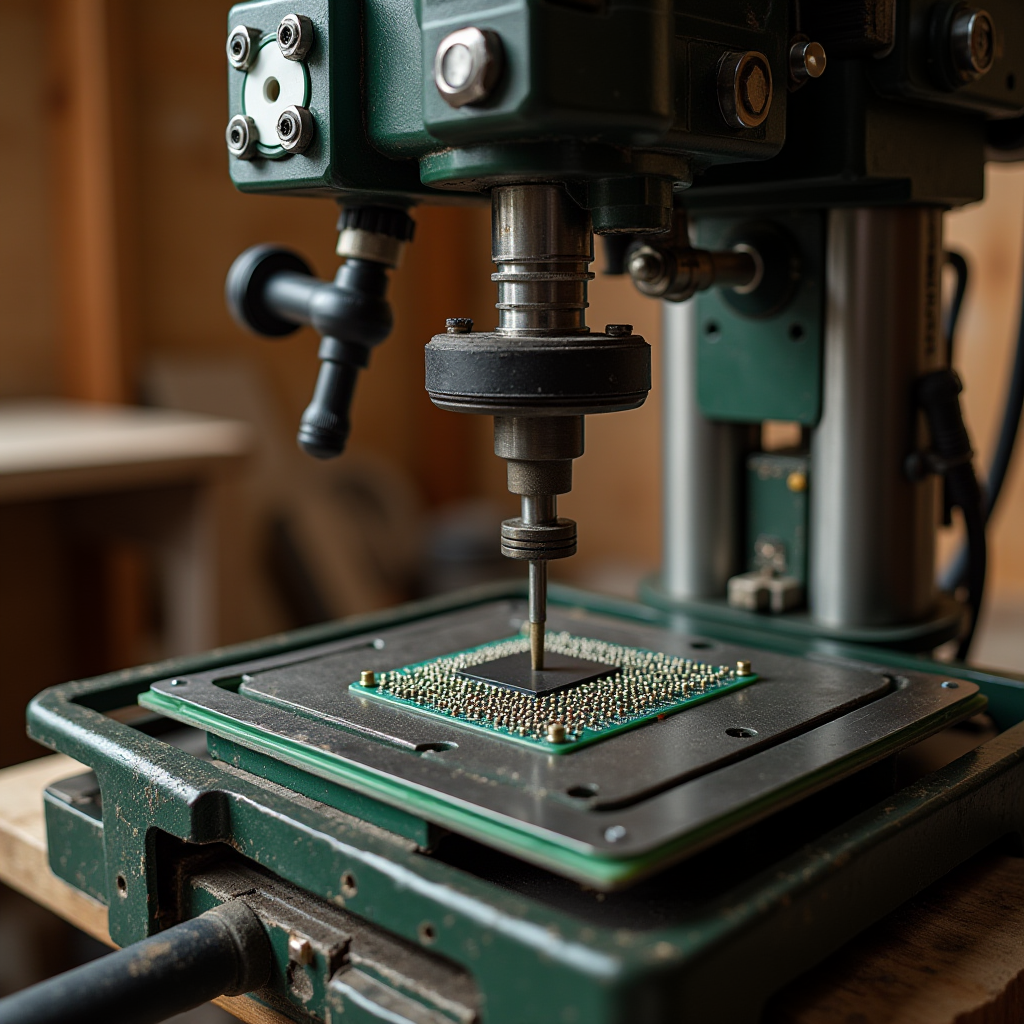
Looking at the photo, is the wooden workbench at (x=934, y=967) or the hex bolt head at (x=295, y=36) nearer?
the wooden workbench at (x=934, y=967)

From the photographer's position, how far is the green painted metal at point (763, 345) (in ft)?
3.07

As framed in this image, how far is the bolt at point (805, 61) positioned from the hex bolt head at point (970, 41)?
0.14 meters

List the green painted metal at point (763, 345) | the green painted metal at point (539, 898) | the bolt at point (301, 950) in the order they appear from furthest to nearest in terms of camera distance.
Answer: the green painted metal at point (763, 345) → the bolt at point (301, 950) → the green painted metal at point (539, 898)

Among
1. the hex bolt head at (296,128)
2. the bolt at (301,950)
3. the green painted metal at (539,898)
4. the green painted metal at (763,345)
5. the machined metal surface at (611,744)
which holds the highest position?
the hex bolt head at (296,128)

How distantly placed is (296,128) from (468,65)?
18 cm

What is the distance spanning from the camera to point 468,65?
0.59 meters

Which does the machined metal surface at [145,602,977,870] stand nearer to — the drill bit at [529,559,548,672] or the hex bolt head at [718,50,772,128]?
the drill bit at [529,559,548,672]

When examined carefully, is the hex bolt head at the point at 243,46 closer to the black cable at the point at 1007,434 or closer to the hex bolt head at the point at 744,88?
the hex bolt head at the point at 744,88

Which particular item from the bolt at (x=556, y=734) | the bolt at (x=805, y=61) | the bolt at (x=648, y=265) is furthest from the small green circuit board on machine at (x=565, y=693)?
the bolt at (x=805, y=61)

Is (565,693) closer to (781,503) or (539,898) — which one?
(539,898)

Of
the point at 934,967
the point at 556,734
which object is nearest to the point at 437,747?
the point at 556,734

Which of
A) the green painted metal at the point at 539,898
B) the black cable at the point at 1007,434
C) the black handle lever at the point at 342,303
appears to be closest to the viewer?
the green painted metal at the point at 539,898

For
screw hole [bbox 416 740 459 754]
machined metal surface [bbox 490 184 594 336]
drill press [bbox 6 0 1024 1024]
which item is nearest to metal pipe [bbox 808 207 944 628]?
drill press [bbox 6 0 1024 1024]

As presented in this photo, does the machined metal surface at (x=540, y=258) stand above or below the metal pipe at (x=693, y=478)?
above
